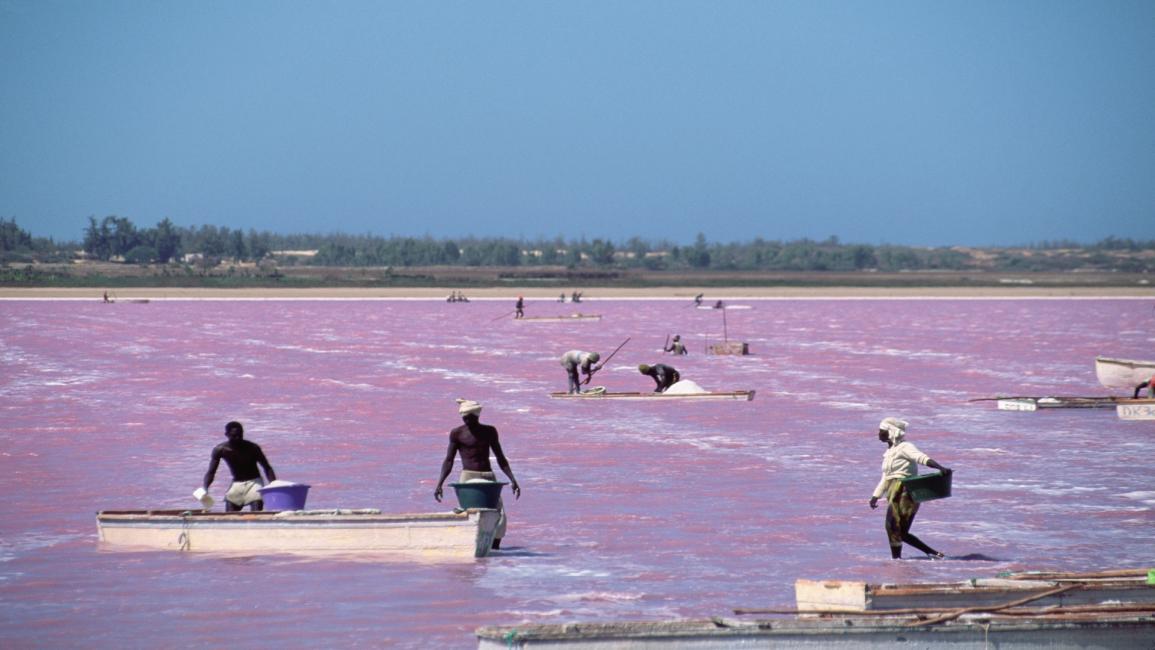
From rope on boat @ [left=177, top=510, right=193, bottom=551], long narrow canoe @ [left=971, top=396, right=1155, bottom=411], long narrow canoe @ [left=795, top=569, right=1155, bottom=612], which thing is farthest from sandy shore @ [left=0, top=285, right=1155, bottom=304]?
long narrow canoe @ [left=795, top=569, right=1155, bottom=612]

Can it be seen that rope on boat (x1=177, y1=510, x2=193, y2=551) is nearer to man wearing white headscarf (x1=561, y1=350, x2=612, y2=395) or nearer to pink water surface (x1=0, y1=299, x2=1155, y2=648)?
pink water surface (x1=0, y1=299, x2=1155, y2=648)

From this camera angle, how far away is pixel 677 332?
65.4 m

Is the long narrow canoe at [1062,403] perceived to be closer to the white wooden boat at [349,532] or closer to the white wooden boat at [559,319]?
the white wooden boat at [349,532]

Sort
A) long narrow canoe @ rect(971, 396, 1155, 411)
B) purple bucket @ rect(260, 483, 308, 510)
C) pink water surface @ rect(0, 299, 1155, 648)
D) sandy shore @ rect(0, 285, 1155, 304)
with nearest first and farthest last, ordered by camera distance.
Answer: pink water surface @ rect(0, 299, 1155, 648), purple bucket @ rect(260, 483, 308, 510), long narrow canoe @ rect(971, 396, 1155, 411), sandy shore @ rect(0, 285, 1155, 304)

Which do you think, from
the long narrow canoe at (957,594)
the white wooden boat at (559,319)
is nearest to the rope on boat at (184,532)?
the long narrow canoe at (957,594)

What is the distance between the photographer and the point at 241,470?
47.8 ft

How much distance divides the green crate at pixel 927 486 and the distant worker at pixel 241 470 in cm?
579

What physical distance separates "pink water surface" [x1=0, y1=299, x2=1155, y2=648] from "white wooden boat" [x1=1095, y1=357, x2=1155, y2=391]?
10.3 feet

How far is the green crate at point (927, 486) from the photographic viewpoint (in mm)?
13711

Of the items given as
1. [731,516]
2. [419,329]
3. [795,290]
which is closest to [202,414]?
[731,516]

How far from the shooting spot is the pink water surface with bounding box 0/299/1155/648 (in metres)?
13.3

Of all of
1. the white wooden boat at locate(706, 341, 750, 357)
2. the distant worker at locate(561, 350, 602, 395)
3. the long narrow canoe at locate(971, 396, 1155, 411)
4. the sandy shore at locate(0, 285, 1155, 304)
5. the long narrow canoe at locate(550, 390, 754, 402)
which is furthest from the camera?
the sandy shore at locate(0, 285, 1155, 304)

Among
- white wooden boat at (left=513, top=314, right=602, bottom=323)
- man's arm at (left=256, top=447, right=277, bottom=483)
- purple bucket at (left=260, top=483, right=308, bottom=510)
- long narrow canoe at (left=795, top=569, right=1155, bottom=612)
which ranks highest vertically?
man's arm at (left=256, top=447, right=277, bottom=483)

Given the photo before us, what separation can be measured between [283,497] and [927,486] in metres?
5.97
